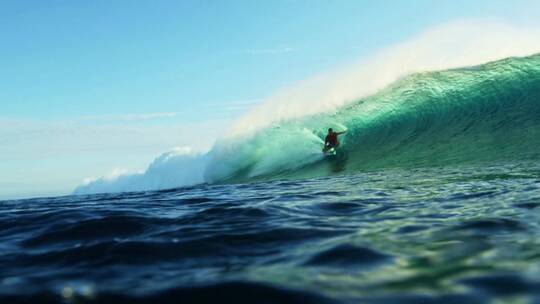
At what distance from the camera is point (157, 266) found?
278cm

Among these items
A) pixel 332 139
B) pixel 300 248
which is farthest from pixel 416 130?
pixel 300 248

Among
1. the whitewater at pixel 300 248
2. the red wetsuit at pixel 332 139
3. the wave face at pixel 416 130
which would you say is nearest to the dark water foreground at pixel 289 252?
the whitewater at pixel 300 248

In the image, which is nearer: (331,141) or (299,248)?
(299,248)

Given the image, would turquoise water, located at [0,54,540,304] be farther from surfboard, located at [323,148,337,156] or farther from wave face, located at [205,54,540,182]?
surfboard, located at [323,148,337,156]

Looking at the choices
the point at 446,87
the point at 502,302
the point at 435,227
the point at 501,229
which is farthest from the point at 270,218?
the point at 446,87

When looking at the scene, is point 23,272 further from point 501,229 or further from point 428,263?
point 501,229

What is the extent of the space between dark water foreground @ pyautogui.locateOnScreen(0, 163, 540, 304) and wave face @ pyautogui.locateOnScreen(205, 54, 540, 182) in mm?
6762

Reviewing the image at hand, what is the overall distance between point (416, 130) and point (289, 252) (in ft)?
43.2

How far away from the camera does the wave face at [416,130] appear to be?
479 inches

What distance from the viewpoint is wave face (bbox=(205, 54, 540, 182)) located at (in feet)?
39.9

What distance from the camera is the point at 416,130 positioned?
600 inches

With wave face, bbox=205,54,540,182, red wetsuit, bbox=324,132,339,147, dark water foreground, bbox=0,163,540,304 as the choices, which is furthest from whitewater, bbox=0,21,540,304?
red wetsuit, bbox=324,132,339,147

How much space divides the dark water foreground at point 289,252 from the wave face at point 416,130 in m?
6.76

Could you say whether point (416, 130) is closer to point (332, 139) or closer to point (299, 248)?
point (332, 139)
